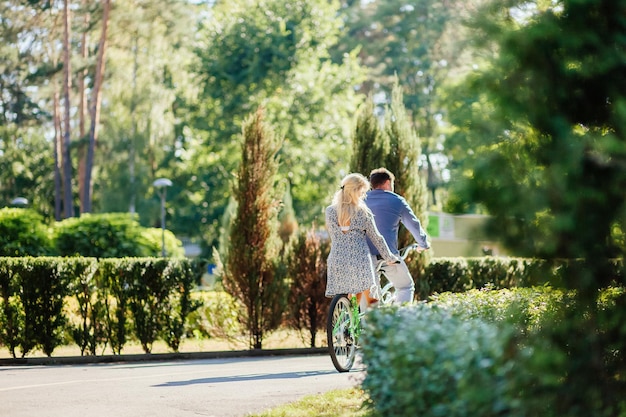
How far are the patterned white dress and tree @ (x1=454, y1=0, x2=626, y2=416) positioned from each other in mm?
4417

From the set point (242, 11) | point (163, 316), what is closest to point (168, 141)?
point (242, 11)

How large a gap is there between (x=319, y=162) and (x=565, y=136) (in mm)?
36014

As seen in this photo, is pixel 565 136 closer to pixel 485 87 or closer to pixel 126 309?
pixel 485 87

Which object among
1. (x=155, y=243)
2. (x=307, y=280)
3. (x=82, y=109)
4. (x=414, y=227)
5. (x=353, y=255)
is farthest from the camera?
(x=82, y=109)

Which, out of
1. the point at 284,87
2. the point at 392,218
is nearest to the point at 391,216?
the point at 392,218

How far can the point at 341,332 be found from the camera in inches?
375

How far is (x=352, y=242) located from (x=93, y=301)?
16.6ft

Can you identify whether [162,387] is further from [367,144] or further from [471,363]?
[367,144]

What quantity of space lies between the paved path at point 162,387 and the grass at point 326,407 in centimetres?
19

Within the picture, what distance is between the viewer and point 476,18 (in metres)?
5.16

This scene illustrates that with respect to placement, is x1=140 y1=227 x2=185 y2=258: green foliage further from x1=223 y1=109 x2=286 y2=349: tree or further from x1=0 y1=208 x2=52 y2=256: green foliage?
x1=223 y1=109 x2=286 y2=349: tree

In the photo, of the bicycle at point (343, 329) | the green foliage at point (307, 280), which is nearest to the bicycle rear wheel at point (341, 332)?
the bicycle at point (343, 329)

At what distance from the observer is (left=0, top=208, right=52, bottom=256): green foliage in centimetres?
2048

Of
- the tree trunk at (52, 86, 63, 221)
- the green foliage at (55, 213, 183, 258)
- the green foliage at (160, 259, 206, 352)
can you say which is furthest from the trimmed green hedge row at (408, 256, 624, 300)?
the tree trunk at (52, 86, 63, 221)
